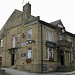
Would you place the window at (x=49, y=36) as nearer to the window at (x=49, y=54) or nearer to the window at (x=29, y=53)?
the window at (x=49, y=54)

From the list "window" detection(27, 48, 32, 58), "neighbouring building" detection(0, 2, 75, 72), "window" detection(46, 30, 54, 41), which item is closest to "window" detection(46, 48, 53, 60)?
"neighbouring building" detection(0, 2, 75, 72)

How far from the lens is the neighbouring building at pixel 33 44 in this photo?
29.3m

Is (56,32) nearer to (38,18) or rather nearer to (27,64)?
(38,18)

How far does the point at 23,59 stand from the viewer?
30938 millimetres

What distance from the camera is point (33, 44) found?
2966 cm

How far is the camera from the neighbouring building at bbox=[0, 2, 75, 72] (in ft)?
96.2

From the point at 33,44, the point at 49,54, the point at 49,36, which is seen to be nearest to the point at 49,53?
the point at 49,54

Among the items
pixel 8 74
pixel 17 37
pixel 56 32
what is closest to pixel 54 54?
pixel 56 32

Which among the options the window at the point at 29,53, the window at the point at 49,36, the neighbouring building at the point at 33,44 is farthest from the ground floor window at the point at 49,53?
the window at the point at 29,53

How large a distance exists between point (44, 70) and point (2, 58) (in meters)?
11.4

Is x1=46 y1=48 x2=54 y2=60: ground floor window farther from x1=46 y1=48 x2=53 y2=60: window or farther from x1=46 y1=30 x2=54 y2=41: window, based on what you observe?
x1=46 y1=30 x2=54 y2=41: window

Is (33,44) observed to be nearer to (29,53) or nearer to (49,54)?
(29,53)

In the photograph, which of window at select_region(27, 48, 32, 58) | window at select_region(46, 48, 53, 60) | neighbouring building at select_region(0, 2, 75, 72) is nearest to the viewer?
neighbouring building at select_region(0, 2, 75, 72)

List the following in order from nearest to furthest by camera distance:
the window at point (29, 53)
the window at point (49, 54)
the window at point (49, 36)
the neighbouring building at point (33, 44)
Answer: the neighbouring building at point (33, 44), the window at point (29, 53), the window at point (49, 54), the window at point (49, 36)
